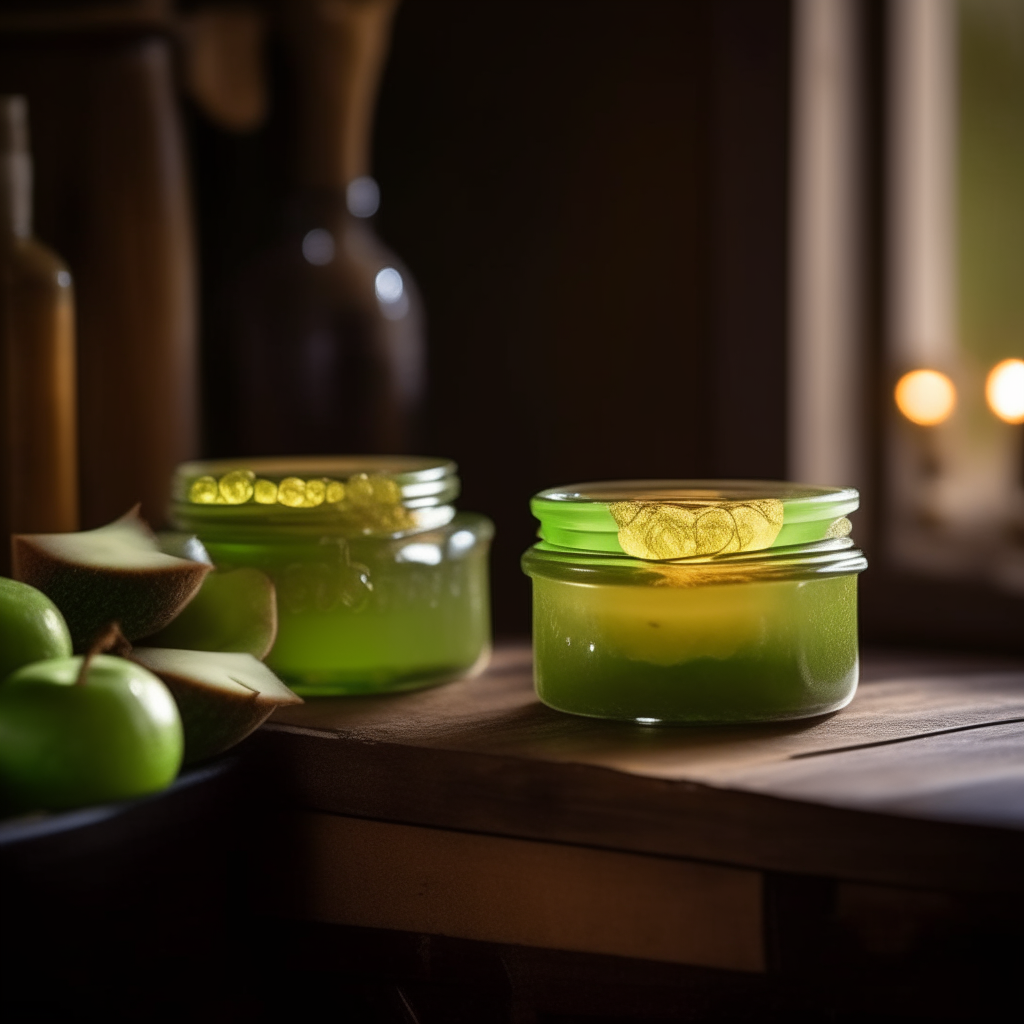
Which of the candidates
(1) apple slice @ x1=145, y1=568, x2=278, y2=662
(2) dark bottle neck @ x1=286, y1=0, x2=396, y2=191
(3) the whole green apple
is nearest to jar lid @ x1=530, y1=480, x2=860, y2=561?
(1) apple slice @ x1=145, y1=568, x2=278, y2=662

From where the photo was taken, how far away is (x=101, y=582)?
716mm

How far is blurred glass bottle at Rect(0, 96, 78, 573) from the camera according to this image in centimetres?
92

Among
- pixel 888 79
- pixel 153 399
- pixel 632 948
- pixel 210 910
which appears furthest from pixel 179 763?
pixel 888 79

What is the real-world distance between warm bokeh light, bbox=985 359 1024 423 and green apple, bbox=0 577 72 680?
2.46 feet

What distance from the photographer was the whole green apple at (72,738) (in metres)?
0.57

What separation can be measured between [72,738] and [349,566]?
0.29m

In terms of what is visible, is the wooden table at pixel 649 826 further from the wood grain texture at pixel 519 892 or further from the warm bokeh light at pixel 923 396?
the warm bokeh light at pixel 923 396

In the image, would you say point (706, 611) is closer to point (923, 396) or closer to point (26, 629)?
point (26, 629)

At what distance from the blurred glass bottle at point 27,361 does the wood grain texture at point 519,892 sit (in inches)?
13.5

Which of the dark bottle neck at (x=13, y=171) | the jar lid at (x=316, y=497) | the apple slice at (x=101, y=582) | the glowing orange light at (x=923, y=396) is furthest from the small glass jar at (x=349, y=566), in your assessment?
the glowing orange light at (x=923, y=396)

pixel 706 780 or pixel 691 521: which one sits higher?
pixel 691 521

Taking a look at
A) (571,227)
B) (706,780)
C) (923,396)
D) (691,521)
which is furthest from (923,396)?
(706,780)

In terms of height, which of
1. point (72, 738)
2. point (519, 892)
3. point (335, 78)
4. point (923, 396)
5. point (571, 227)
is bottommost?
point (519, 892)

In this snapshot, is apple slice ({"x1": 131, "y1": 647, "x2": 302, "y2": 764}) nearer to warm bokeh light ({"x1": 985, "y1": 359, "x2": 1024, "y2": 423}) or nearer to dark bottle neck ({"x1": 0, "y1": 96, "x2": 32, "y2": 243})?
dark bottle neck ({"x1": 0, "y1": 96, "x2": 32, "y2": 243})
